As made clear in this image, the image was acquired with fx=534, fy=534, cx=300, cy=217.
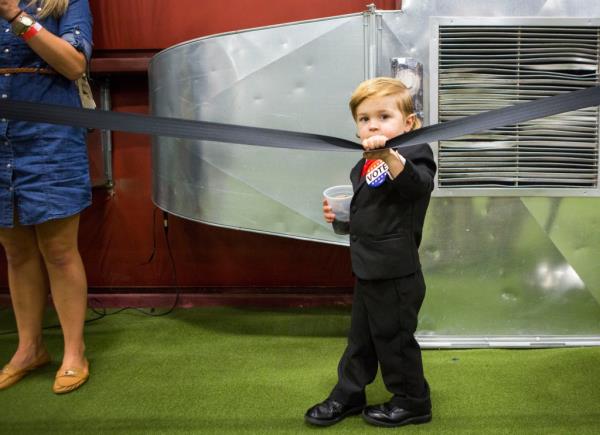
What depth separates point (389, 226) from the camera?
3.86 ft

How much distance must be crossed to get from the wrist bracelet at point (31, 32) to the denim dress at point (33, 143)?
0.10m

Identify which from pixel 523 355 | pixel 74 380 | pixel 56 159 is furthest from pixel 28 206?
pixel 523 355

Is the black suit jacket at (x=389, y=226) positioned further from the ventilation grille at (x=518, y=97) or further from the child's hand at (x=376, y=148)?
the ventilation grille at (x=518, y=97)

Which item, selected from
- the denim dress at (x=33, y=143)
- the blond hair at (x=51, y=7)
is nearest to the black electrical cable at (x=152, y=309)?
the denim dress at (x=33, y=143)

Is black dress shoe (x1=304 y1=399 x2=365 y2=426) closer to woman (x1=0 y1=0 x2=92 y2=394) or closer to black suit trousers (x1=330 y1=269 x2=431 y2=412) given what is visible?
black suit trousers (x1=330 y1=269 x2=431 y2=412)

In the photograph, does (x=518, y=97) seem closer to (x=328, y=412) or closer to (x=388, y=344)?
(x=388, y=344)

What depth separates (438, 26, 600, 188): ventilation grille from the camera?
163 cm

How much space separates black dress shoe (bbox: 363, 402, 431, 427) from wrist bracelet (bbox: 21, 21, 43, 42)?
48.0 inches

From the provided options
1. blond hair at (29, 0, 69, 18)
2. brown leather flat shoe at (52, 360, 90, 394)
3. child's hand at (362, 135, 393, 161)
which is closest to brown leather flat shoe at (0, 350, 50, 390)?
brown leather flat shoe at (52, 360, 90, 394)

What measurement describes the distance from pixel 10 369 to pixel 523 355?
5.09ft

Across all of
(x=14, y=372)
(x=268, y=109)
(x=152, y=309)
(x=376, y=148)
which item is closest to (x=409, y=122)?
(x=376, y=148)

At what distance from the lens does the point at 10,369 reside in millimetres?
1567

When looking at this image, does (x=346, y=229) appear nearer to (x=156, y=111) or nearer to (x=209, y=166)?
(x=209, y=166)

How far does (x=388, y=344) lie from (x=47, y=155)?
99cm
